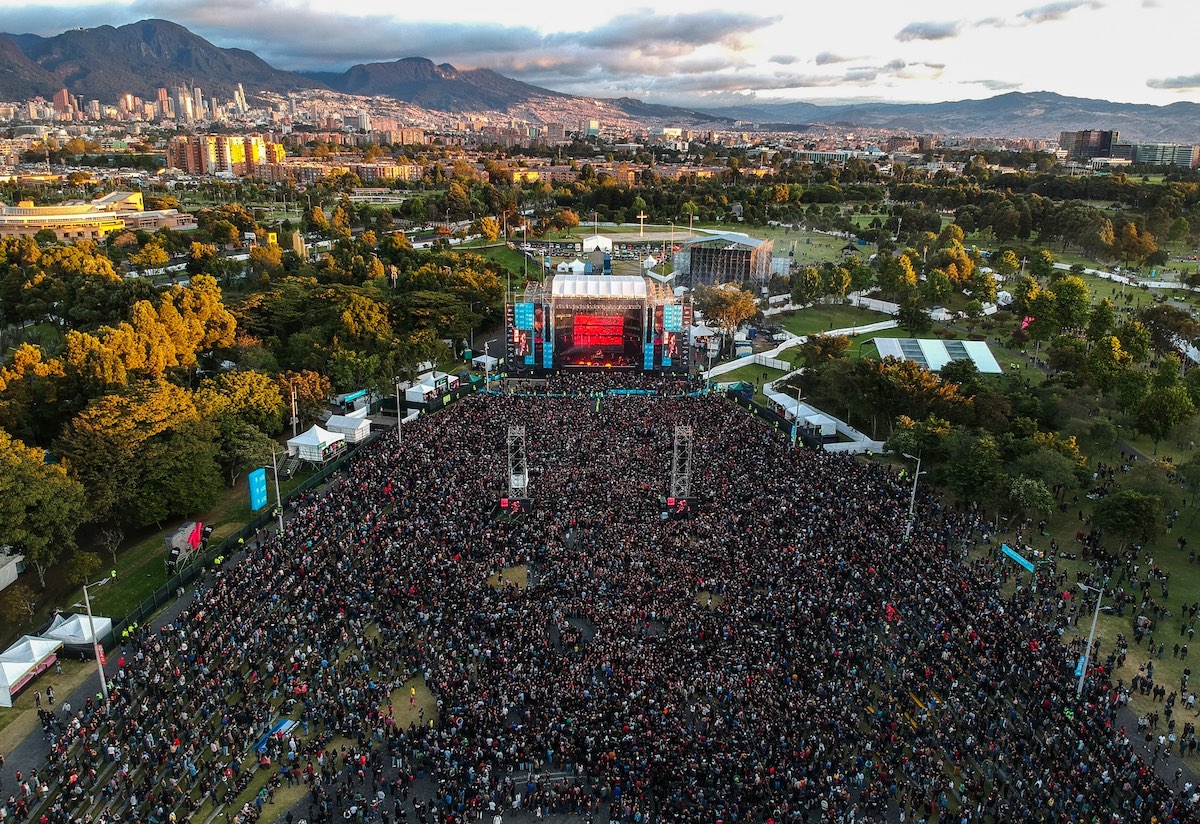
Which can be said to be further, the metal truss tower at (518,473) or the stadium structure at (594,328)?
A: the stadium structure at (594,328)

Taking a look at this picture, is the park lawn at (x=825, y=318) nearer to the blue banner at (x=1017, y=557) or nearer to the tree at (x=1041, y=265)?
the tree at (x=1041, y=265)

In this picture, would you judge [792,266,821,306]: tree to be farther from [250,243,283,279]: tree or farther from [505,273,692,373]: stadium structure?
[250,243,283,279]: tree

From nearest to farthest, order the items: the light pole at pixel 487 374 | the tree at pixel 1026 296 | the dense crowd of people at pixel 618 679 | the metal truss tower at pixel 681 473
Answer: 1. the dense crowd of people at pixel 618 679
2. the metal truss tower at pixel 681 473
3. the light pole at pixel 487 374
4. the tree at pixel 1026 296

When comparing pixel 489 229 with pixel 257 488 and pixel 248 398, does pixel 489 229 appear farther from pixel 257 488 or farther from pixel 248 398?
pixel 257 488

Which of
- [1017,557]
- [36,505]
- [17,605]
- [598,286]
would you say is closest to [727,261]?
[598,286]

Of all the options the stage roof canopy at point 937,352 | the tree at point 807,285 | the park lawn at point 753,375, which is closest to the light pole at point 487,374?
the park lawn at point 753,375

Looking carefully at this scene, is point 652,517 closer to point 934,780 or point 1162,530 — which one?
point 934,780

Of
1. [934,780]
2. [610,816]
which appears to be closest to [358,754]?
[610,816]
